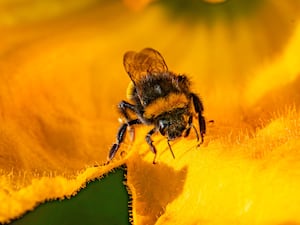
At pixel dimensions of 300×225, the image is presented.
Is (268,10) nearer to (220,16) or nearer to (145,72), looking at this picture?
(220,16)

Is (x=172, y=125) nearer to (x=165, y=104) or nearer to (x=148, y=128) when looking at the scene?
(x=165, y=104)

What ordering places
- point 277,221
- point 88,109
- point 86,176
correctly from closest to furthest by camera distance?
point 277,221 < point 86,176 < point 88,109

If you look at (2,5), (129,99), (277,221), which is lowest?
(277,221)

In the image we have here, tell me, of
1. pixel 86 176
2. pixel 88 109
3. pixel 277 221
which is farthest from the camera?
pixel 88 109

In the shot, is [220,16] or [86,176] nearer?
[86,176]

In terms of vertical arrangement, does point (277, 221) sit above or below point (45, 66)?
below

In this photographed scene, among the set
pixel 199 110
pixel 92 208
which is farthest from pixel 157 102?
pixel 92 208

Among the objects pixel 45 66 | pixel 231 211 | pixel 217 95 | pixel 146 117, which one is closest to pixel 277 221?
pixel 231 211

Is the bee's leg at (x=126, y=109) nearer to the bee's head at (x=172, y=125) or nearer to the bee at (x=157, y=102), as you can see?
the bee at (x=157, y=102)

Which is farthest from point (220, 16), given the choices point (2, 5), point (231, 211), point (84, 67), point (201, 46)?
point (231, 211)
